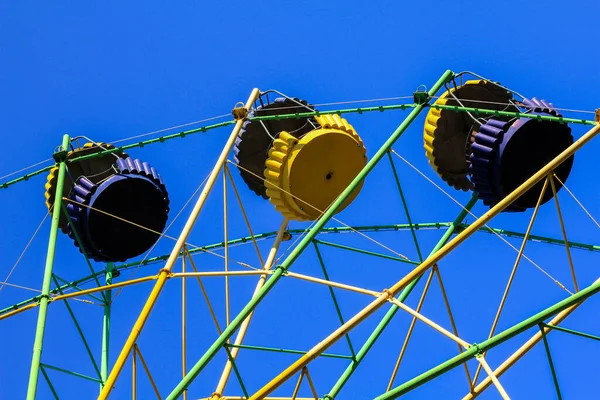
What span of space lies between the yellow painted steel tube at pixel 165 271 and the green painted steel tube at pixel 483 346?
5980 mm

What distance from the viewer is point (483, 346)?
96.4ft

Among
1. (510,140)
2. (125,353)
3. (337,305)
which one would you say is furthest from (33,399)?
(510,140)

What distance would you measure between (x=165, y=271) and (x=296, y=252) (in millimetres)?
3259

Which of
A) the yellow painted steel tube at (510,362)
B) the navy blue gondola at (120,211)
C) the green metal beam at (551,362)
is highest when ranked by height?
the navy blue gondola at (120,211)

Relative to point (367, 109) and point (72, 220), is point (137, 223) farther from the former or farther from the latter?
point (367, 109)

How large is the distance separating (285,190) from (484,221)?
8482 mm

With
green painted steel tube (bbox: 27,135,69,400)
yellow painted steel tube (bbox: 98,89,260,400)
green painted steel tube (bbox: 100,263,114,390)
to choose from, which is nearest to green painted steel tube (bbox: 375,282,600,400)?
yellow painted steel tube (bbox: 98,89,260,400)

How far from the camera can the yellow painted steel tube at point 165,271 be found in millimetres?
30234

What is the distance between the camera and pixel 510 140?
3666 cm

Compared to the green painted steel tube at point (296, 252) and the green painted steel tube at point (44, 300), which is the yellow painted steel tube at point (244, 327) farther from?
the green painted steel tube at point (44, 300)

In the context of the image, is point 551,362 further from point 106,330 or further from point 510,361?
point 106,330

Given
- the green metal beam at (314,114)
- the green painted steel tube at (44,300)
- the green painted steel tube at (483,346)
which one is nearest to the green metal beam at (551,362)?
the green painted steel tube at (483,346)

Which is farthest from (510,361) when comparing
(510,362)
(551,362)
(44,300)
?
(44,300)

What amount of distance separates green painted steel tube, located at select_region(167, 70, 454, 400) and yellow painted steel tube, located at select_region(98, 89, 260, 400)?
1.42m
